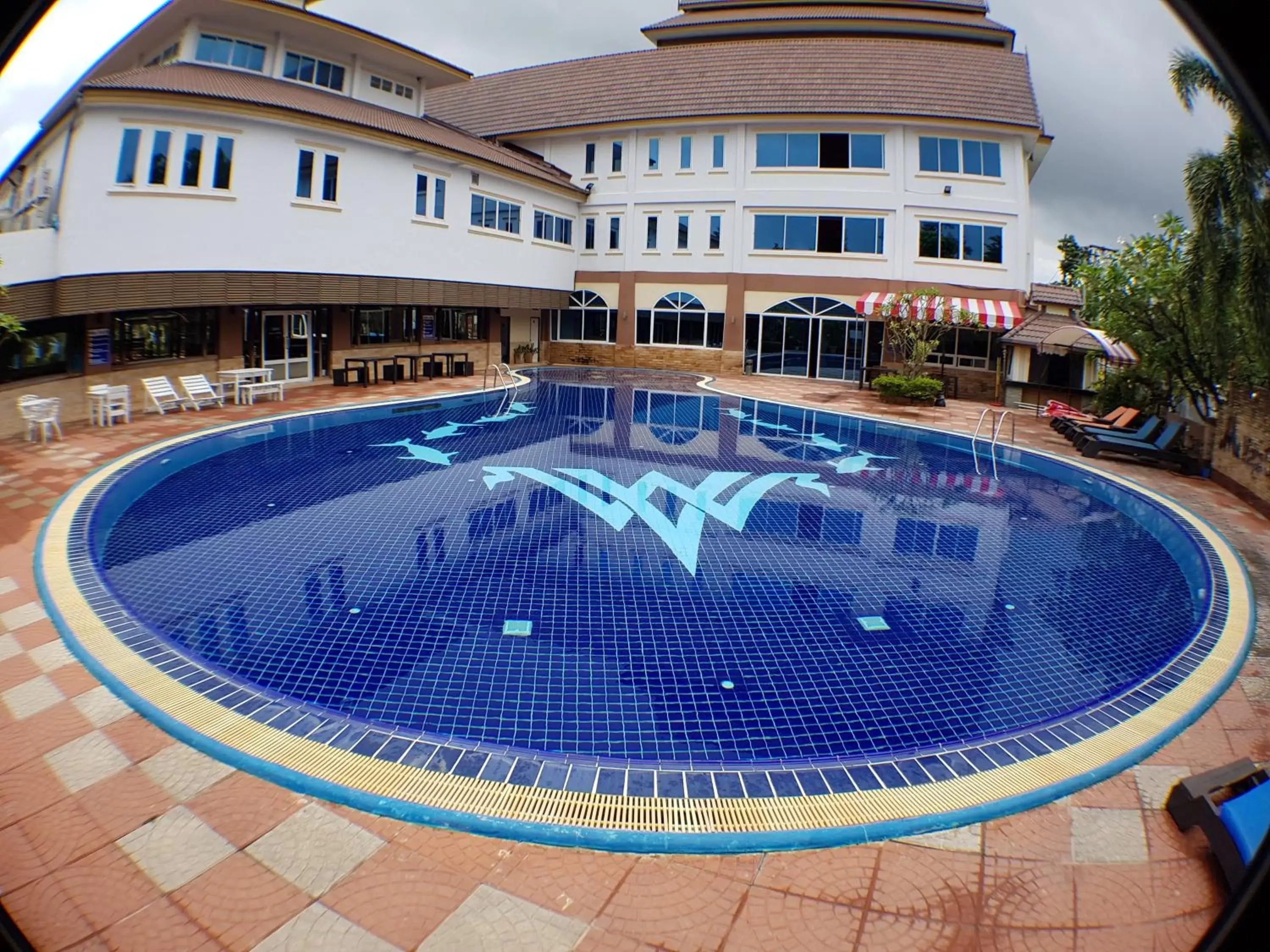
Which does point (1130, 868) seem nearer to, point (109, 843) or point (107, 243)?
point (109, 843)

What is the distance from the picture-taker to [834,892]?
3.56 meters

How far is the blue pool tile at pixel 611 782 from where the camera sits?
451 cm

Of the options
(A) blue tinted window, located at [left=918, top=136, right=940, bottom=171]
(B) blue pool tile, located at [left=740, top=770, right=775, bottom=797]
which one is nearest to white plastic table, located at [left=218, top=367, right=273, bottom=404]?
(B) blue pool tile, located at [left=740, top=770, right=775, bottom=797]

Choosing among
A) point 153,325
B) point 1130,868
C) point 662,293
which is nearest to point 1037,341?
point 662,293

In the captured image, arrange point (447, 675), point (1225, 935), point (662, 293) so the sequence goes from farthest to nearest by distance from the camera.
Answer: point (662, 293) < point (447, 675) < point (1225, 935)

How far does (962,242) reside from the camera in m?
26.1

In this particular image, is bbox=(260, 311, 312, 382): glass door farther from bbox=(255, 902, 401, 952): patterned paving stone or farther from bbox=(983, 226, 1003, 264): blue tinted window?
bbox=(983, 226, 1003, 264): blue tinted window

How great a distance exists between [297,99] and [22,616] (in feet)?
53.4

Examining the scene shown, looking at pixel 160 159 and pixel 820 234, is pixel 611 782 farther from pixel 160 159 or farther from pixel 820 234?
pixel 820 234

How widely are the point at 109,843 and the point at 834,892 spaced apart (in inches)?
135

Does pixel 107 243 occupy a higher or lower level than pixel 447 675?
higher

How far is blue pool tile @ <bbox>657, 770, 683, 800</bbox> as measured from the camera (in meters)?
4.50

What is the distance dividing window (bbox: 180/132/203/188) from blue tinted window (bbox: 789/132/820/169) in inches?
745

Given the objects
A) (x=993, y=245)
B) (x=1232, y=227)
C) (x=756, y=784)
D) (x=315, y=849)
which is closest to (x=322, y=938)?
(x=315, y=849)
